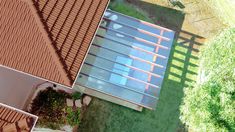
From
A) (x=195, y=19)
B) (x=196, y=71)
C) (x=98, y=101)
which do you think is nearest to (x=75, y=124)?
(x=98, y=101)

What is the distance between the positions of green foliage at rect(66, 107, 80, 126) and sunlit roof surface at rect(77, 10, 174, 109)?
2209mm

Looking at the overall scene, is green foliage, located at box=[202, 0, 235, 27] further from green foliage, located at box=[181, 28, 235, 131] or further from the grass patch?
green foliage, located at box=[181, 28, 235, 131]

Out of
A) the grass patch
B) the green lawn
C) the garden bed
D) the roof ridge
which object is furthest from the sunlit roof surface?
the roof ridge

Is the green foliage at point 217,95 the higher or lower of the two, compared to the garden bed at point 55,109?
higher

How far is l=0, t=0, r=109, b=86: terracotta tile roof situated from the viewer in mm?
27891

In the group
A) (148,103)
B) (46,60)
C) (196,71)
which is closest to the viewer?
(46,60)

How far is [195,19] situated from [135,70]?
379 inches

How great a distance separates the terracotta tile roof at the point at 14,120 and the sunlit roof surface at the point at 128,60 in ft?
23.8

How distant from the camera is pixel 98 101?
116 ft

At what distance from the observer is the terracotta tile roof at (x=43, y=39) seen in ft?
91.5

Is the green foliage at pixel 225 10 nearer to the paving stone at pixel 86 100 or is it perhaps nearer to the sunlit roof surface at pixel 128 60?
the sunlit roof surface at pixel 128 60

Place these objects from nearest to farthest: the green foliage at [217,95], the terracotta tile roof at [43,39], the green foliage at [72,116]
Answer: the green foliage at [217,95]
the terracotta tile roof at [43,39]
the green foliage at [72,116]

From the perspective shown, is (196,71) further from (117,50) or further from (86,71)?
(86,71)

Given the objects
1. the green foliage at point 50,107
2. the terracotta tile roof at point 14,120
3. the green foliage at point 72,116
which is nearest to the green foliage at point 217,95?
the green foliage at point 72,116
